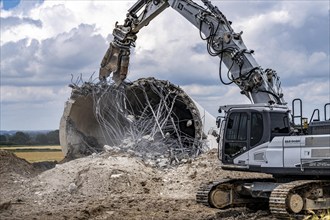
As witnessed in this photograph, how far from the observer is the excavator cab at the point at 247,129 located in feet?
42.2

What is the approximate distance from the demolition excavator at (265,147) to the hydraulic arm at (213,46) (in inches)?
1.0

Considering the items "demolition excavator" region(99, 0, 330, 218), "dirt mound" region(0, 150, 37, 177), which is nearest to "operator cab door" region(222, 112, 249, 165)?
"demolition excavator" region(99, 0, 330, 218)

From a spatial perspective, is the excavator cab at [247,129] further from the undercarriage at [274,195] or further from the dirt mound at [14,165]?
the dirt mound at [14,165]

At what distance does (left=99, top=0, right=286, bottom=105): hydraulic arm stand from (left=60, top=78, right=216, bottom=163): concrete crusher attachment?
2.04 meters

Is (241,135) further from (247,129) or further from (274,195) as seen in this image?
(274,195)

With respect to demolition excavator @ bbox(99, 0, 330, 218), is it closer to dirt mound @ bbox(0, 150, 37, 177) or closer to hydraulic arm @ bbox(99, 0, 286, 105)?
hydraulic arm @ bbox(99, 0, 286, 105)

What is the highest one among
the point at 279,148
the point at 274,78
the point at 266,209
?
the point at 274,78

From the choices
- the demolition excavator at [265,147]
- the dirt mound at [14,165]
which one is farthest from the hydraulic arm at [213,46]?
the dirt mound at [14,165]

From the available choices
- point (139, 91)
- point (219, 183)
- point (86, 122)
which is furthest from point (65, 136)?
point (219, 183)

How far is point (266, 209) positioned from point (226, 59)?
154 inches

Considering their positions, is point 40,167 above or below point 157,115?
below

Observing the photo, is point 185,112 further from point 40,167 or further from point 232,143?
point 232,143

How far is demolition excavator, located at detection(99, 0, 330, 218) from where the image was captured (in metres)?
12.1

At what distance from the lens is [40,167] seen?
22859 millimetres
